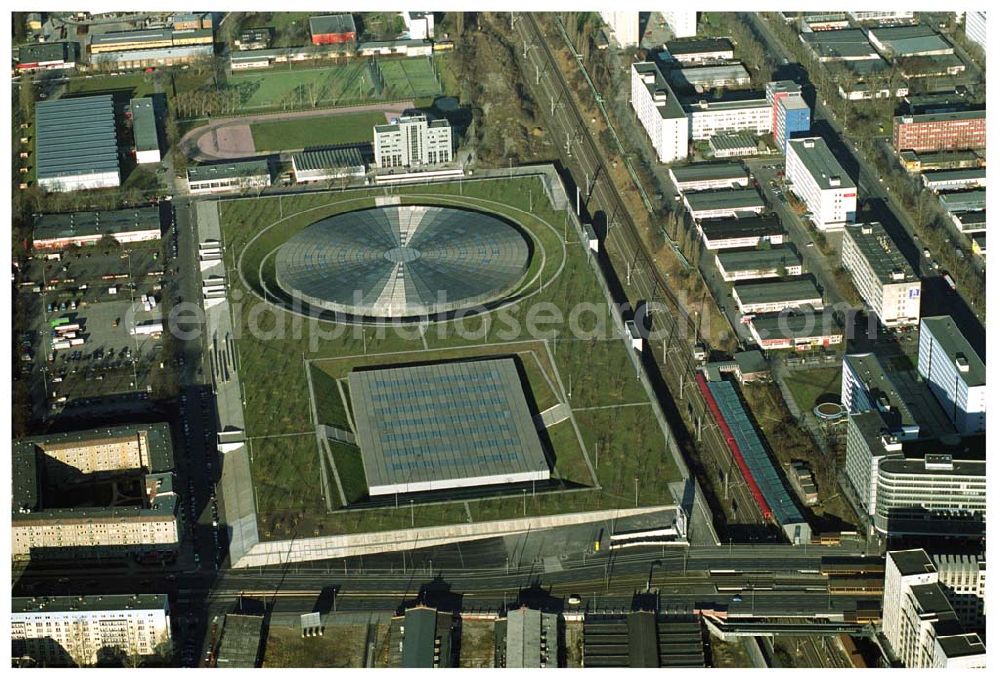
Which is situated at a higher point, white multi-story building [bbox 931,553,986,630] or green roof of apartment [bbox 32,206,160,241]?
green roof of apartment [bbox 32,206,160,241]

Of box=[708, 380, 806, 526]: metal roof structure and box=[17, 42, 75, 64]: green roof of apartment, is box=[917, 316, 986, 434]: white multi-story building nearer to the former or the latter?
box=[708, 380, 806, 526]: metal roof structure

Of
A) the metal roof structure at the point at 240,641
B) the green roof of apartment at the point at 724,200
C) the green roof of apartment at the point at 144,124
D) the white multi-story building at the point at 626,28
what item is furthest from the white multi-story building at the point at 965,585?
the white multi-story building at the point at 626,28

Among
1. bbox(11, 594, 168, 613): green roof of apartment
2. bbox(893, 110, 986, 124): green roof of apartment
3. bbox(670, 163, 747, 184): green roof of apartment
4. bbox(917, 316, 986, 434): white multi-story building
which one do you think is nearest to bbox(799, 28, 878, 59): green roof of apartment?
bbox(893, 110, 986, 124): green roof of apartment

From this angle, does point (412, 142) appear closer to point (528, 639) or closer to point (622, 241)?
point (622, 241)

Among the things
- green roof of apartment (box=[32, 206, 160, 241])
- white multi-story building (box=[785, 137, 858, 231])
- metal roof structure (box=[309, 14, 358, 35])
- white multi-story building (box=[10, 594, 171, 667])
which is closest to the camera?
white multi-story building (box=[10, 594, 171, 667])

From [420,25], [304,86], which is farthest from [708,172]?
[304,86]

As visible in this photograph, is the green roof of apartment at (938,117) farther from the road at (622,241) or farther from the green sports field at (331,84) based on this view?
the green sports field at (331,84)
